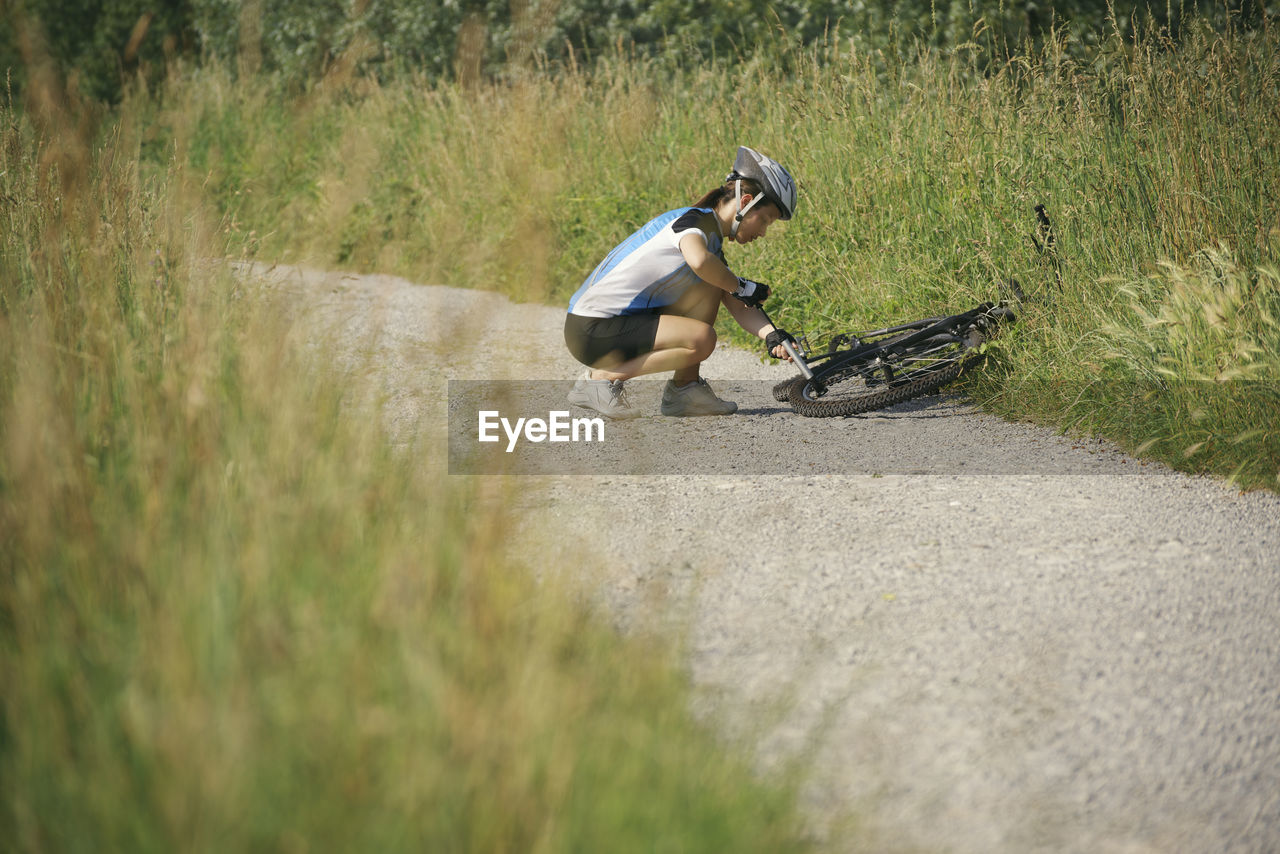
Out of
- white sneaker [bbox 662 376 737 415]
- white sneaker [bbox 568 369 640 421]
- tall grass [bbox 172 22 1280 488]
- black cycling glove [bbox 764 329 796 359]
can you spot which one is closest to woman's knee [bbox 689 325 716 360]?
white sneaker [bbox 662 376 737 415]

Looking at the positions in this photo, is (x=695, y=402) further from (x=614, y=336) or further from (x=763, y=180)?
(x=763, y=180)

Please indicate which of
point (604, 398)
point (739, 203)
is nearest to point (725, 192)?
point (739, 203)

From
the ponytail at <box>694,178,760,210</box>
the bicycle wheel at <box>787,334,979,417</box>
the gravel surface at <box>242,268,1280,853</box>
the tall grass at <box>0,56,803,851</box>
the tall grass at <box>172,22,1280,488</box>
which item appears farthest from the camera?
the bicycle wheel at <box>787,334,979,417</box>

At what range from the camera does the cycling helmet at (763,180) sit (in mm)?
5641

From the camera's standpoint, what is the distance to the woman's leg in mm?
5941

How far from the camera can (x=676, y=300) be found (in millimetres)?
6121

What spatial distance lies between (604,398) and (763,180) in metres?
1.43

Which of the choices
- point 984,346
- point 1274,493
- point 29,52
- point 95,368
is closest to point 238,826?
point 95,368

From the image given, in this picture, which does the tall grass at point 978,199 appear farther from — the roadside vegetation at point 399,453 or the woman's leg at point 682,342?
the woman's leg at point 682,342

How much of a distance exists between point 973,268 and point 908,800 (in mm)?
4610

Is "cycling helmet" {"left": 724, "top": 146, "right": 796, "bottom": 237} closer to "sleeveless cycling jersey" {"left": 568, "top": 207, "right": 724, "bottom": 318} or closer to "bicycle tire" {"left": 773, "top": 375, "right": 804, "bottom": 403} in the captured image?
"sleeveless cycling jersey" {"left": 568, "top": 207, "right": 724, "bottom": 318}

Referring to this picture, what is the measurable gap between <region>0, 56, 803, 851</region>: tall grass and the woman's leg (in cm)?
255

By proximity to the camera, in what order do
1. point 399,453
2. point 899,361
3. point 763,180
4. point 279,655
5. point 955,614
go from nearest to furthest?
point 279,655
point 955,614
point 399,453
point 763,180
point 899,361

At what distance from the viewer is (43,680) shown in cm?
216
